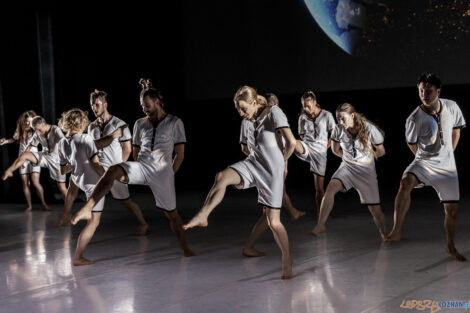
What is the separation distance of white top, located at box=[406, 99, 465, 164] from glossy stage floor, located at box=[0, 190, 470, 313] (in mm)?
859

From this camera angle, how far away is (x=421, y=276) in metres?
4.85

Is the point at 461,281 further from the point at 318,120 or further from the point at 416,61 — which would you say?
the point at 416,61

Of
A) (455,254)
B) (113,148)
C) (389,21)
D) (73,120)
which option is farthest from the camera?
(389,21)

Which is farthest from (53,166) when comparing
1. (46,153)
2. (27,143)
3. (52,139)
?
(27,143)

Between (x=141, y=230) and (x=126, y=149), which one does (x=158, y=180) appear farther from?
(x=141, y=230)

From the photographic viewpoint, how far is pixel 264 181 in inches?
197

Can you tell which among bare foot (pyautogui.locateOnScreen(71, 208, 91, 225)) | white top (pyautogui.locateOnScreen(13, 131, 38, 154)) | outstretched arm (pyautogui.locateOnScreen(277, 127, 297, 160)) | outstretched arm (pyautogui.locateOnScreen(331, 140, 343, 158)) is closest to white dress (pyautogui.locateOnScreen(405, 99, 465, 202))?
outstretched arm (pyautogui.locateOnScreen(277, 127, 297, 160))

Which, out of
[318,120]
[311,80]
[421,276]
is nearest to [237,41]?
[311,80]

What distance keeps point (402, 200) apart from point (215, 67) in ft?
21.0

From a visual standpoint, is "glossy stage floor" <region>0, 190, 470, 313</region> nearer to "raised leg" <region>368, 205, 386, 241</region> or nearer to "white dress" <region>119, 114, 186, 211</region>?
"raised leg" <region>368, 205, 386, 241</region>

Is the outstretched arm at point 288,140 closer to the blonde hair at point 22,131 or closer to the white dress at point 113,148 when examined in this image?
the white dress at point 113,148

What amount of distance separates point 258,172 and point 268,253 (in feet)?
4.00

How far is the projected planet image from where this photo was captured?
9664mm

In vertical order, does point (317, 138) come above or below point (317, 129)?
below
